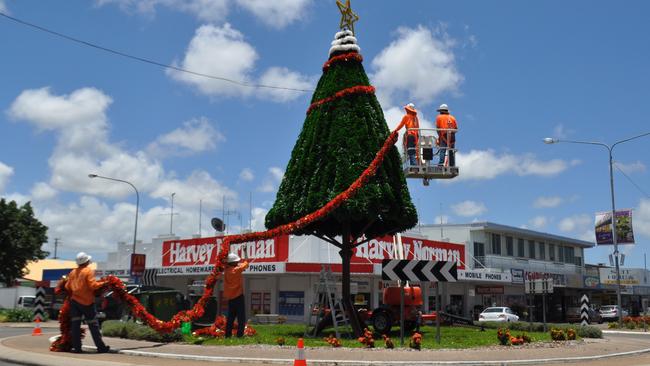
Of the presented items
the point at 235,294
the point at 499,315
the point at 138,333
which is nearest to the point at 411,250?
the point at 499,315

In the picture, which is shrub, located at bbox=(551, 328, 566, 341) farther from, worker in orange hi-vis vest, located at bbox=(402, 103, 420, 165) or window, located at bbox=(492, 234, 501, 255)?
window, located at bbox=(492, 234, 501, 255)

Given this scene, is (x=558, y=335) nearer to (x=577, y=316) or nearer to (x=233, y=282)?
(x=233, y=282)

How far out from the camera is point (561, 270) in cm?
5900

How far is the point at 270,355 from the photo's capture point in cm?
1300

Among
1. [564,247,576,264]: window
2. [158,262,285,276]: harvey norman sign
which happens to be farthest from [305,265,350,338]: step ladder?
[564,247,576,264]: window

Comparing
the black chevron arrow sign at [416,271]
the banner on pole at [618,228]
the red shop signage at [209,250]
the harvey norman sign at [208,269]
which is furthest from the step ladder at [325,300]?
the banner on pole at [618,228]

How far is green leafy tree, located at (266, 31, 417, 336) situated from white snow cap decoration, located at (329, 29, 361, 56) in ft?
0.09

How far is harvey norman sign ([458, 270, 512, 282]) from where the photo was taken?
1556 inches

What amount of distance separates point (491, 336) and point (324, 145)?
713cm

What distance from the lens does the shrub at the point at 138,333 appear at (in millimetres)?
15156

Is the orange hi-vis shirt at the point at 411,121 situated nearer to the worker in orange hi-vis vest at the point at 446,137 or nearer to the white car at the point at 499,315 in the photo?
the worker in orange hi-vis vest at the point at 446,137

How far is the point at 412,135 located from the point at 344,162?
3.20 meters

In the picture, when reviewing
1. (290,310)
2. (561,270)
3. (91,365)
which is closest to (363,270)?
(290,310)

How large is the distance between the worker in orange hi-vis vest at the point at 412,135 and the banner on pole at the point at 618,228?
23.8 meters
